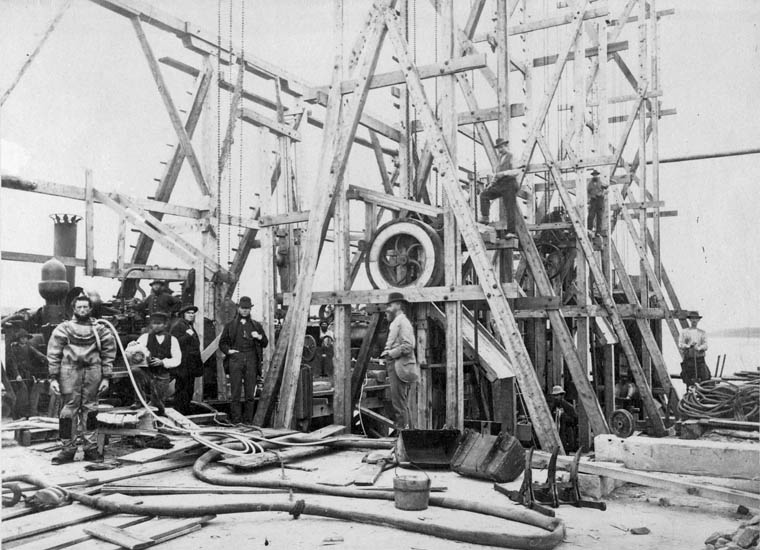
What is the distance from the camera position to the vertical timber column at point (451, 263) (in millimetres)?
8859

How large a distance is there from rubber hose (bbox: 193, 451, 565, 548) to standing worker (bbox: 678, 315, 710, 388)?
962cm

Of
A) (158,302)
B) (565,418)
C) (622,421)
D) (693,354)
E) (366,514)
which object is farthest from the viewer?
(693,354)

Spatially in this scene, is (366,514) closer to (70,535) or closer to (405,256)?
(70,535)

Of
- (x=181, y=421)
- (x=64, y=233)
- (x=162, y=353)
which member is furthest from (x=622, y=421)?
(x=64, y=233)

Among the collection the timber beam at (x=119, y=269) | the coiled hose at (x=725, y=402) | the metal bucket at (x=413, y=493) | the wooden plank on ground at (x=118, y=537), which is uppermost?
the timber beam at (x=119, y=269)

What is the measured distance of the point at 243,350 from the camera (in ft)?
36.0

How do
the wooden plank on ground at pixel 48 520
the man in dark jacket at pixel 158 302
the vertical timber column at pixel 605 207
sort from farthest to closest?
the vertical timber column at pixel 605 207 → the man in dark jacket at pixel 158 302 → the wooden plank on ground at pixel 48 520

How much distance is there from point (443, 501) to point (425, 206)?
4585 mm

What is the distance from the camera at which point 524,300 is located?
1005 cm

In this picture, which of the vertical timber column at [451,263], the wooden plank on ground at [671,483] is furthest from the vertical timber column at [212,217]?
the wooden plank on ground at [671,483]

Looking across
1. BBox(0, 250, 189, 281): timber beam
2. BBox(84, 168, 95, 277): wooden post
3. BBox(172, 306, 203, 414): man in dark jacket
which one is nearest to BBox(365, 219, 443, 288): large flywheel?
BBox(172, 306, 203, 414): man in dark jacket

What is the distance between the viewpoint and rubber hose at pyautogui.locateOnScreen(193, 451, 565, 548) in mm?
4703

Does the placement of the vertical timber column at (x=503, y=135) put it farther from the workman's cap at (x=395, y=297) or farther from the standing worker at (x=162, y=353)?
the standing worker at (x=162, y=353)

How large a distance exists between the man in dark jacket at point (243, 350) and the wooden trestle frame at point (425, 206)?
0.67m
